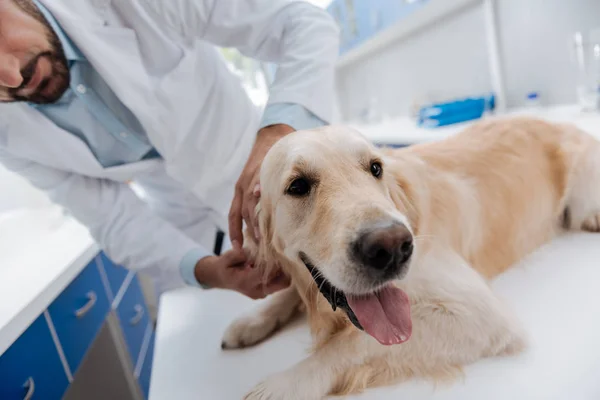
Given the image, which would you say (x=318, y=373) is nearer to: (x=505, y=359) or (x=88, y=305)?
(x=505, y=359)

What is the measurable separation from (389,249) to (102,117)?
1.00m

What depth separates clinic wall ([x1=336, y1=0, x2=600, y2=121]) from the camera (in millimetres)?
1927

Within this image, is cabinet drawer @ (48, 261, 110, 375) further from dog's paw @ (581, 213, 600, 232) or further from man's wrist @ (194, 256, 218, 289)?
dog's paw @ (581, 213, 600, 232)

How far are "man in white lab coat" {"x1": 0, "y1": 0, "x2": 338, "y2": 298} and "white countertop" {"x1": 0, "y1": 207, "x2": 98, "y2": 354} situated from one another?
20cm

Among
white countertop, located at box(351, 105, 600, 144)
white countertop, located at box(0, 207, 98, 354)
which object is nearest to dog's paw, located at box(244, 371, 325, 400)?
white countertop, located at box(0, 207, 98, 354)

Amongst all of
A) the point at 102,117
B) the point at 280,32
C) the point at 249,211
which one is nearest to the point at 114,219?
the point at 102,117

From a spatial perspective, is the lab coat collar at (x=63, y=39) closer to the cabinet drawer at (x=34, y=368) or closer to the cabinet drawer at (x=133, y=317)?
the cabinet drawer at (x=34, y=368)

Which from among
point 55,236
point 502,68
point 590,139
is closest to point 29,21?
point 55,236

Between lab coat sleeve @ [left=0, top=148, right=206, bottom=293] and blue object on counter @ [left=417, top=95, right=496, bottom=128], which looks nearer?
lab coat sleeve @ [left=0, top=148, right=206, bottom=293]

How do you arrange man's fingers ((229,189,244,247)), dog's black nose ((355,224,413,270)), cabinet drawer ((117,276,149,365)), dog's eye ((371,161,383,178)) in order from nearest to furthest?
dog's black nose ((355,224,413,270))
dog's eye ((371,161,383,178))
man's fingers ((229,189,244,247))
cabinet drawer ((117,276,149,365))

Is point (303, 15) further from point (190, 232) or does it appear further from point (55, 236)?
point (55, 236)

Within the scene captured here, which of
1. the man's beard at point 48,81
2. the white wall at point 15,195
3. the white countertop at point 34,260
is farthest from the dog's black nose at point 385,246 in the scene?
the white wall at point 15,195

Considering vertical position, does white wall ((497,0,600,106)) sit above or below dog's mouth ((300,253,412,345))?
above

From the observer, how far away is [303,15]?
1183 millimetres
